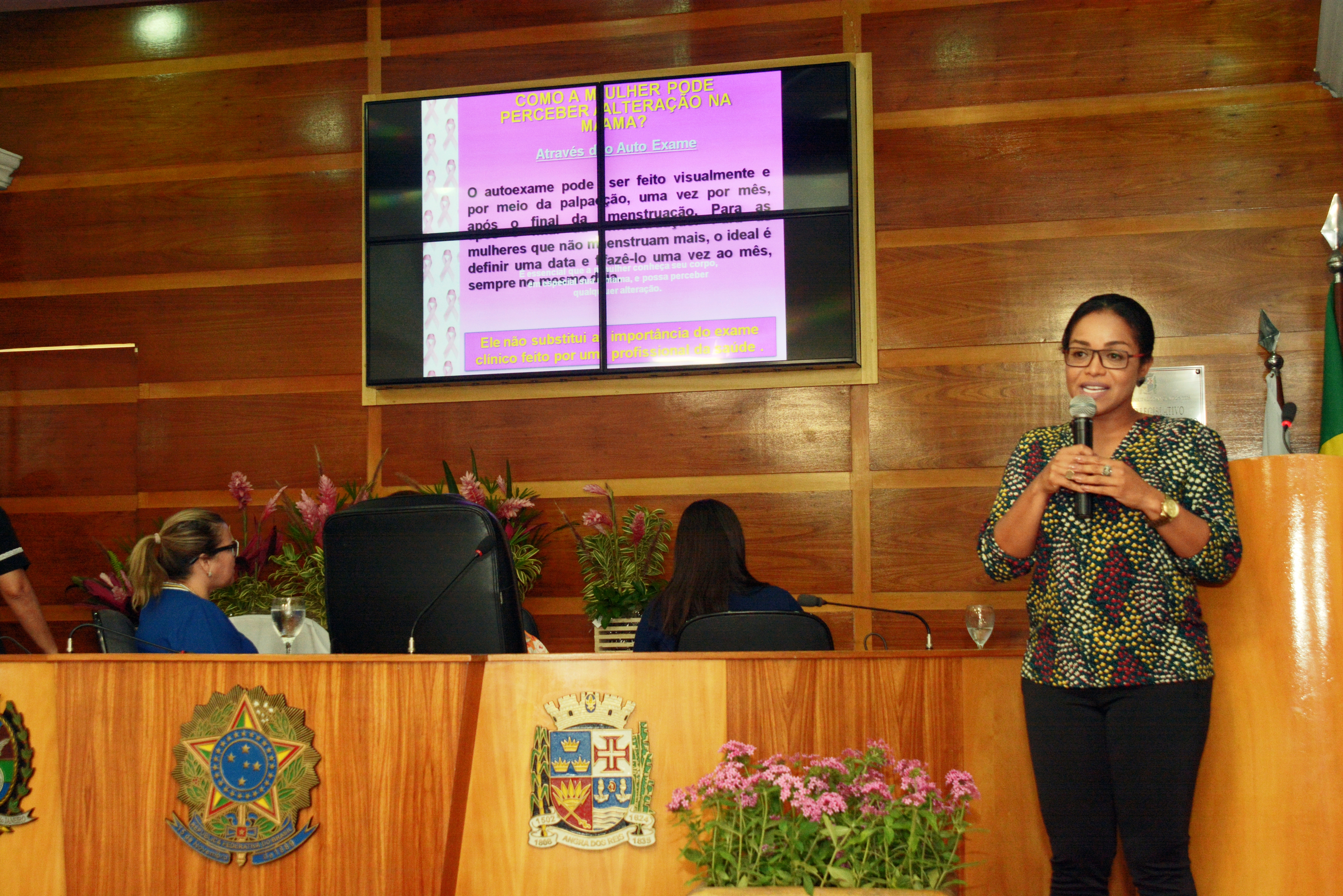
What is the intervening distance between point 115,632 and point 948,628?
2530 millimetres

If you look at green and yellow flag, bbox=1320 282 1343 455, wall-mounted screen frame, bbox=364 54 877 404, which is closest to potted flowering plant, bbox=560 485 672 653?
wall-mounted screen frame, bbox=364 54 877 404

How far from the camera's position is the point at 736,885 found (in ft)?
5.39

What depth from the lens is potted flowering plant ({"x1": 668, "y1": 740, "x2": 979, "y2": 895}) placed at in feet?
5.31

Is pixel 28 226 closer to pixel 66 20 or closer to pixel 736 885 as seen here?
pixel 66 20

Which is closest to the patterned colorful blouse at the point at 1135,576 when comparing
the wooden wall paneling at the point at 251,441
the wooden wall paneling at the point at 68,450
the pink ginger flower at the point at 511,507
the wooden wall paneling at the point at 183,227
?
the pink ginger flower at the point at 511,507

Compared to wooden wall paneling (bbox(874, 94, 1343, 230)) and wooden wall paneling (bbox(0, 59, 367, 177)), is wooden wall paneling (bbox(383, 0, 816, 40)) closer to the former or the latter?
wooden wall paneling (bbox(0, 59, 367, 177))

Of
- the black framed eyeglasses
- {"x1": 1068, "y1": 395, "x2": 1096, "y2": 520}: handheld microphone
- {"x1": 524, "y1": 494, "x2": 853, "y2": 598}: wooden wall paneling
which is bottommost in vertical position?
{"x1": 524, "y1": 494, "x2": 853, "y2": 598}: wooden wall paneling

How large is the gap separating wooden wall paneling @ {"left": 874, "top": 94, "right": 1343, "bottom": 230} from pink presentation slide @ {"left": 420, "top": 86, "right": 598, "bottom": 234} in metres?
1.06

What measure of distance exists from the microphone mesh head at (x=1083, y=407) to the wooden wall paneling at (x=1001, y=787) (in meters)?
0.50

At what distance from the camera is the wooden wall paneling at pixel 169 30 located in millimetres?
4320

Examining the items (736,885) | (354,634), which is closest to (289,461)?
(354,634)

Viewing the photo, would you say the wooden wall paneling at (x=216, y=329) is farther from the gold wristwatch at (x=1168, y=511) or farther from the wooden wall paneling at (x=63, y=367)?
the gold wristwatch at (x=1168, y=511)

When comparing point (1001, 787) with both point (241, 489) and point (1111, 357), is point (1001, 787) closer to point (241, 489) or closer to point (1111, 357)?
point (1111, 357)

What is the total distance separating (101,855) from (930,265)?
2.98m
